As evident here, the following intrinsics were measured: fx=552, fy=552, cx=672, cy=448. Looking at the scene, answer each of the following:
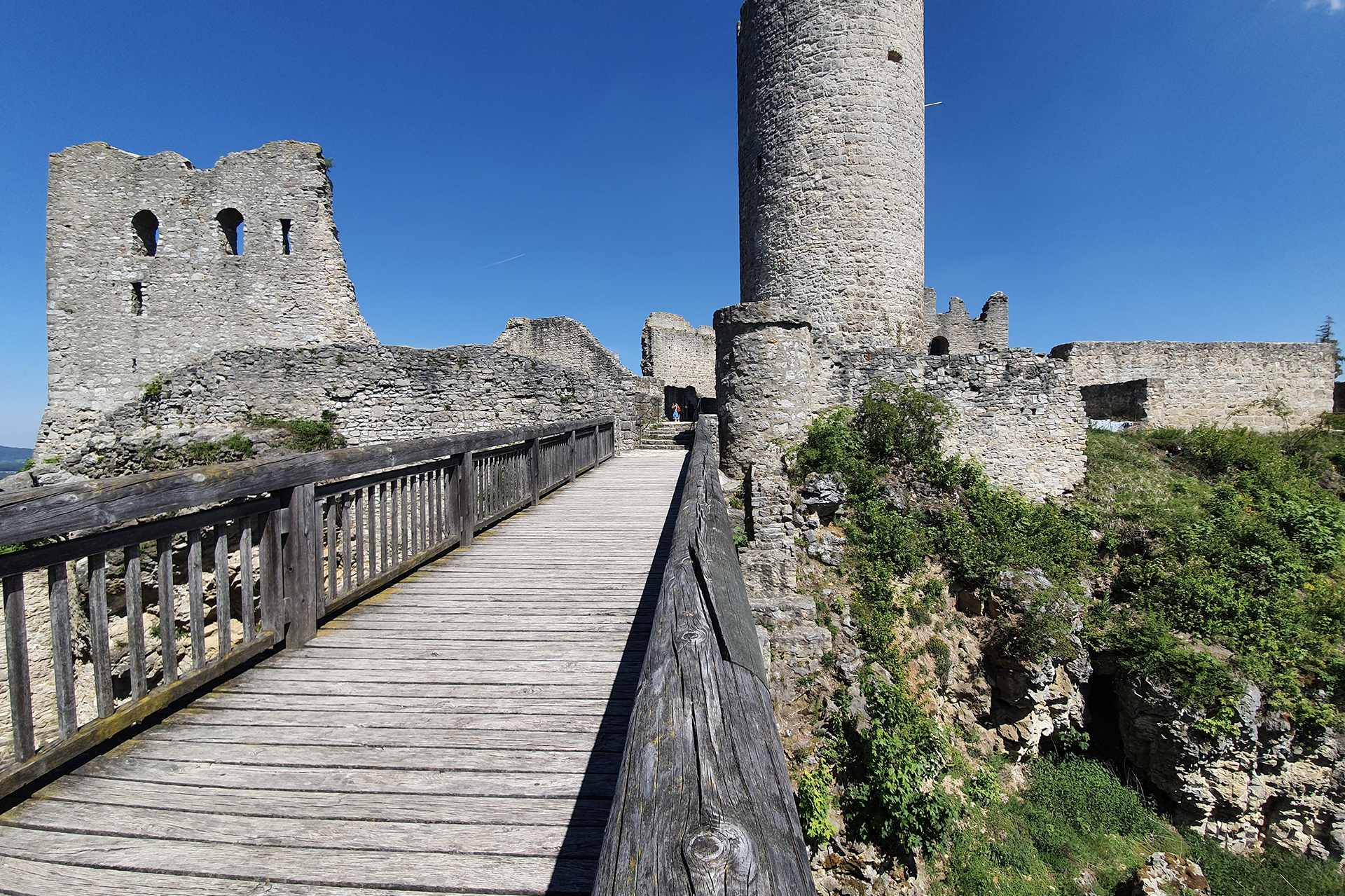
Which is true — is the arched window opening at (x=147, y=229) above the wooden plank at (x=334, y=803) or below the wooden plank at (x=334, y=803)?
above

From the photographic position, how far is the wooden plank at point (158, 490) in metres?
1.81

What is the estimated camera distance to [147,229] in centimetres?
1397

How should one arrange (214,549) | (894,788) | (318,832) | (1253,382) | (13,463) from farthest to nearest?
(13,463) → (1253,382) → (894,788) → (214,549) → (318,832)

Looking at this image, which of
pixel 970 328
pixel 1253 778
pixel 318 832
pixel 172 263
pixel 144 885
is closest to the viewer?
pixel 144 885

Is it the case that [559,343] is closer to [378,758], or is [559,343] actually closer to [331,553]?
[331,553]

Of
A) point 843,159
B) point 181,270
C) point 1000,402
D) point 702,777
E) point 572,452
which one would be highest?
point 843,159

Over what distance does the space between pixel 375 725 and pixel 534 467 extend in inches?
181

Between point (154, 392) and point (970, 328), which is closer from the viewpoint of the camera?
point (154, 392)

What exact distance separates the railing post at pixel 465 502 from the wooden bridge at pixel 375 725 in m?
1.03

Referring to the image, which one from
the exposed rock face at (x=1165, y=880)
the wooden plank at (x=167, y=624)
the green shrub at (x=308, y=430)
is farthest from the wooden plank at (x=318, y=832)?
the green shrub at (x=308, y=430)

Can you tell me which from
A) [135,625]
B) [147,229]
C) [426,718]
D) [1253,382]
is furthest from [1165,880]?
[147,229]

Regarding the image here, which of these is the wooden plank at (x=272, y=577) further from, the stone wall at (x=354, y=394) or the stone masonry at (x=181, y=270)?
the stone masonry at (x=181, y=270)

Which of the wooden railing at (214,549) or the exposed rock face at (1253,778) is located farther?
the exposed rock face at (1253,778)

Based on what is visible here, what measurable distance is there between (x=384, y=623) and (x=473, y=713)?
4.27 feet
